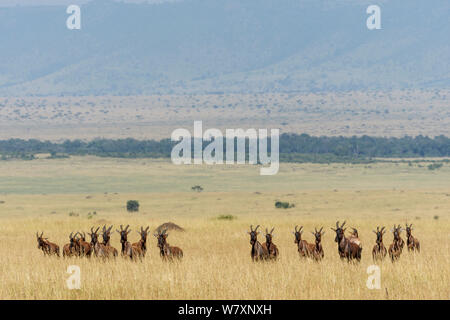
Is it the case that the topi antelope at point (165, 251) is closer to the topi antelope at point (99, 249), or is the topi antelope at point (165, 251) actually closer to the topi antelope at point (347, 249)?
the topi antelope at point (99, 249)

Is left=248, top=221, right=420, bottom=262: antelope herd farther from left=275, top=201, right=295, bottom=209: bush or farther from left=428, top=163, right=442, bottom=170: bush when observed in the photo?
left=428, top=163, right=442, bottom=170: bush

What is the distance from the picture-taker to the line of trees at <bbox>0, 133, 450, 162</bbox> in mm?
114750

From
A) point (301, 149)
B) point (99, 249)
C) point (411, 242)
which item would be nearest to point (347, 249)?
point (411, 242)

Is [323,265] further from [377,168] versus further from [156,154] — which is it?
[156,154]

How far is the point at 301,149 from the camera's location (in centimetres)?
12562

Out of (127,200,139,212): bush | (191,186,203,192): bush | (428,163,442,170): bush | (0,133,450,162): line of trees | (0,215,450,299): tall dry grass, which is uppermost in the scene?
(0,133,450,162): line of trees

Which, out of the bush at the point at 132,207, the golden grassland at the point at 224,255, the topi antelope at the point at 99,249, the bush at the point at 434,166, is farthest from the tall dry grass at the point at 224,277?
the bush at the point at 434,166

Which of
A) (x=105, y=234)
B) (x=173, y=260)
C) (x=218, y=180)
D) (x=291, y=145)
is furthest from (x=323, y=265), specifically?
(x=291, y=145)

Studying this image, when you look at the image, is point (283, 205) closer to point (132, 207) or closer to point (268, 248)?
point (132, 207)

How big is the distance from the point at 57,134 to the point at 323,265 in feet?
510

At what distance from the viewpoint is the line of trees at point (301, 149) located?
115 meters

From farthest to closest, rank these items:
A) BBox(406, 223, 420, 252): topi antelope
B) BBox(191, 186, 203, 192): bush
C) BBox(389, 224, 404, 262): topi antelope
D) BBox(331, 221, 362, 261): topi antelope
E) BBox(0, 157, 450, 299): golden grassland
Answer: BBox(191, 186, 203, 192): bush, BBox(406, 223, 420, 252): topi antelope, BBox(389, 224, 404, 262): topi antelope, BBox(331, 221, 362, 261): topi antelope, BBox(0, 157, 450, 299): golden grassland

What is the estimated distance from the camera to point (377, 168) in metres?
96.2

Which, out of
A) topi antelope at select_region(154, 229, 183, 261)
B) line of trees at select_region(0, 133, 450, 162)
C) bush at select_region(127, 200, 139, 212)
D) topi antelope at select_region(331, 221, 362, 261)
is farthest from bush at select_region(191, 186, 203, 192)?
topi antelope at select_region(331, 221, 362, 261)
